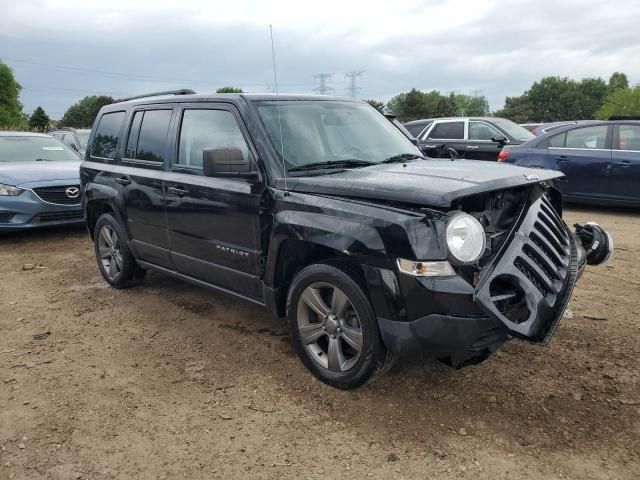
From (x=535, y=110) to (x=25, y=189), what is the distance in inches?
4165

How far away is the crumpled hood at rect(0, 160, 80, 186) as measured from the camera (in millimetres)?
7820

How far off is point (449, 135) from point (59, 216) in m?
7.97

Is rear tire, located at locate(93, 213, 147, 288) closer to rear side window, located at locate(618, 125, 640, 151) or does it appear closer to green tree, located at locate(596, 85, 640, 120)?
rear side window, located at locate(618, 125, 640, 151)

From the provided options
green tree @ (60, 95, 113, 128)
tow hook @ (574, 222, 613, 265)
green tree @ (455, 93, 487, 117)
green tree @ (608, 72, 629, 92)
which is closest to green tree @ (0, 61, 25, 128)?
green tree @ (60, 95, 113, 128)

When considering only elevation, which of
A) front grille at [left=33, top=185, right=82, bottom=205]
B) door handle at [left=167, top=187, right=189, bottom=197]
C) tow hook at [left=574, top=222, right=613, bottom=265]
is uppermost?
door handle at [left=167, top=187, right=189, bottom=197]

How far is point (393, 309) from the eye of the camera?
2926 millimetres

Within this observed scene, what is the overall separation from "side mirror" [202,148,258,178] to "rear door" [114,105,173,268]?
113 centimetres

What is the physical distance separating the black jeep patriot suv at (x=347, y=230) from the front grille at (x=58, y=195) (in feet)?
11.6

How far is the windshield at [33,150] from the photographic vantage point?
29.2ft

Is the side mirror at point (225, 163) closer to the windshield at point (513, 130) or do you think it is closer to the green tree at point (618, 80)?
the windshield at point (513, 130)

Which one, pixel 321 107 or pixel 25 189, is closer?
pixel 321 107

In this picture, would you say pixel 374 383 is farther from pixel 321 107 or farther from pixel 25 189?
pixel 25 189

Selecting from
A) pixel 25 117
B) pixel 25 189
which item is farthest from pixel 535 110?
pixel 25 189

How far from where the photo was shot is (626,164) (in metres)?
8.45
